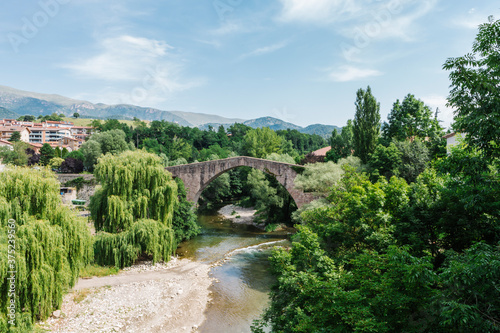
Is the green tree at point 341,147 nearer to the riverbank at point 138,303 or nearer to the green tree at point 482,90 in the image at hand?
the riverbank at point 138,303

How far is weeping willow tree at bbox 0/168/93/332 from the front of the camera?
9.73m

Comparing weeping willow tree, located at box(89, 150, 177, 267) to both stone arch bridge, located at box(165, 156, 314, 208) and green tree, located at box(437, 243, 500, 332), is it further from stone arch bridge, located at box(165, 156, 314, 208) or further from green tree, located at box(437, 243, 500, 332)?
green tree, located at box(437, 243, 500, 332)

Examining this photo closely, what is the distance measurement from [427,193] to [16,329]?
13.8 metres

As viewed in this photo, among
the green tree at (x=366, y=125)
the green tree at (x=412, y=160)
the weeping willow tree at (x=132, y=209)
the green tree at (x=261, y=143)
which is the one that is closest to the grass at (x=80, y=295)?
the weeping willow tree at (x=132, y=209)

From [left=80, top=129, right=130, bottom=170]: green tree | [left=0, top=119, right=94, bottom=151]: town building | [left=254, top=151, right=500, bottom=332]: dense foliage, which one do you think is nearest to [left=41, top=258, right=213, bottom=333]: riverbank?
[left=254, top=151, right=500, bottom=332]: dense foliage

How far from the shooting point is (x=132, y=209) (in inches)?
751

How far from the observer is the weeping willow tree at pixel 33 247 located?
9734 millimetres

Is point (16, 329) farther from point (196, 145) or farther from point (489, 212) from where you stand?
point (196, 145)

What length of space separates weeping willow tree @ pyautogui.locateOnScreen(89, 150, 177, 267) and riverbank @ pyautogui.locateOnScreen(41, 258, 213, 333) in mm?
1340

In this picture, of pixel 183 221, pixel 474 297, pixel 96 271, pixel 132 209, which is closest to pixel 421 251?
pixel 474 297

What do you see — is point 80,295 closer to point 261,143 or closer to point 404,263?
point 404,263

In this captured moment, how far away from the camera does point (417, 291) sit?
272 inches

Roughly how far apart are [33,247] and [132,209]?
8.30 metres

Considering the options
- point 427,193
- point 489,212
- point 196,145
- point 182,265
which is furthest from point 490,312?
point 196,145
